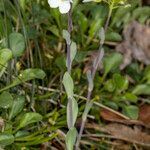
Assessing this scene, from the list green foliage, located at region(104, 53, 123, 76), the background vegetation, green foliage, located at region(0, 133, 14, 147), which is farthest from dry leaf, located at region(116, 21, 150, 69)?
green foliage, located at region(0, 133, 14, 147)

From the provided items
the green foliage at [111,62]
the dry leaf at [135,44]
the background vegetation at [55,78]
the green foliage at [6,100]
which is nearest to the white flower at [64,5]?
the background vegetation at [55,78]

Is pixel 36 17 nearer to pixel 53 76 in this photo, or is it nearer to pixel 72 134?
pixel 53 76

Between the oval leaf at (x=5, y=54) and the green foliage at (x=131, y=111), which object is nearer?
the oval leaf at (x=5, y=54)

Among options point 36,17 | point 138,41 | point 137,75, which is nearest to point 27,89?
point 36,17

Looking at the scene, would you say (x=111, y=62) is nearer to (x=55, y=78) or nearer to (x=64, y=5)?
(x=55, y=78)

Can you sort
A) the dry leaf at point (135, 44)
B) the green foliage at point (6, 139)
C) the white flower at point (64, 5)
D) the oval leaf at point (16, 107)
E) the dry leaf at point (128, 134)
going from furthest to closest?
the dry leaf at point (135, 44)
the dry leaf at point (128, 134)
the oval leaf at point (16, 107)
the green foliage at point (6, 139)
the white flower at point (64, 5)

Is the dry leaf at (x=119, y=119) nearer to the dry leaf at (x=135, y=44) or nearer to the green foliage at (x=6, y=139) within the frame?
the dry leaf at (x=135, y=44)

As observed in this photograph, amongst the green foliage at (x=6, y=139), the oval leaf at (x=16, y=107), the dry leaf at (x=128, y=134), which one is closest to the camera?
the green foliage at (x=6, y=139)

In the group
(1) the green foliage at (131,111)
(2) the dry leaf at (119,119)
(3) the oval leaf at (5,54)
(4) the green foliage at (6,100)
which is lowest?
(2) the dry leaf at (119,119)

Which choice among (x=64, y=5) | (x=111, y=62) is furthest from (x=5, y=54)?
(x=111, y=62)
